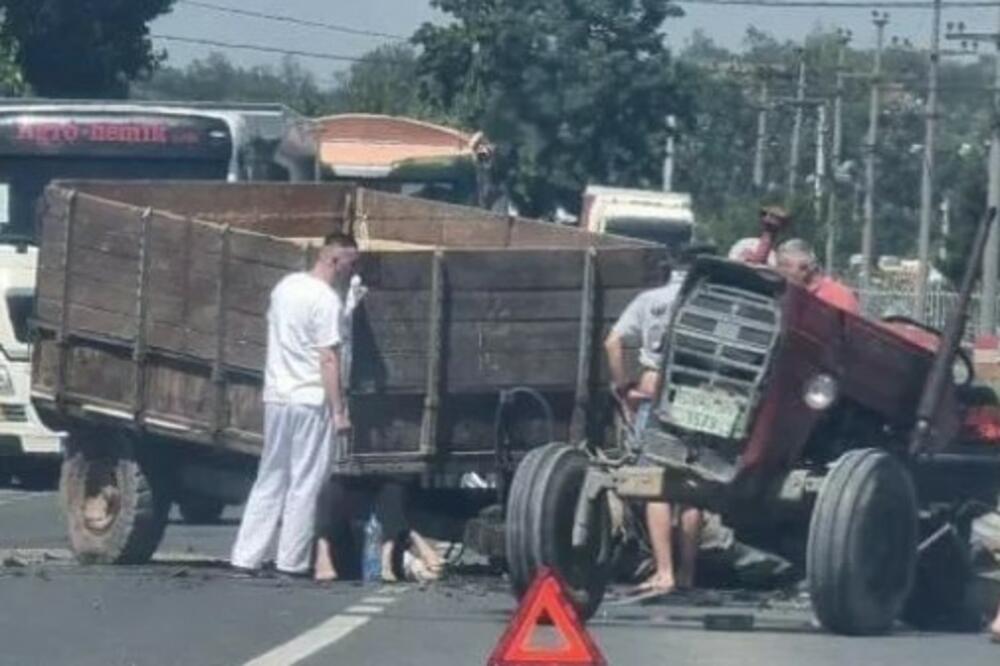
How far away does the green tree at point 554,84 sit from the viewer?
43.7 meters

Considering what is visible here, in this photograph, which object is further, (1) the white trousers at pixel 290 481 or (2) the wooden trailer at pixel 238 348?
(2) the wooden trailer at pixel 238 348

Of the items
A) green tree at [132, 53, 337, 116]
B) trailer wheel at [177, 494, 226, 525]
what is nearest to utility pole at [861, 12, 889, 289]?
green tree at [132, 53, 337, 116]

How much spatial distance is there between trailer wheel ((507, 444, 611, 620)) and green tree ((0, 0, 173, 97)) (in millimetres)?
34019

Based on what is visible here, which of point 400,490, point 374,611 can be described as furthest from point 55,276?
point 374,611

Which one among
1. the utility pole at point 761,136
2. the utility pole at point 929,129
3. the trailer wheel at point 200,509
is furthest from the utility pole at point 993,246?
the trailer wheel at point 200,509

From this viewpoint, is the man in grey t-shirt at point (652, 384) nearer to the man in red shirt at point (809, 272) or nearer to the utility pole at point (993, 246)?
the man in red shirt at point (809, 272)

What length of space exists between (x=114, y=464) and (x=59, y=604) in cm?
309

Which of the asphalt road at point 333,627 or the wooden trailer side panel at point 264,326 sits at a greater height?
the wooden trailer side panel at point 264,326

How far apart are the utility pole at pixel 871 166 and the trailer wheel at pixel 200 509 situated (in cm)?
4362

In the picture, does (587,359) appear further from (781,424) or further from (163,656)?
(163,656)

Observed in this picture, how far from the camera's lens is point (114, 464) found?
18.7 m

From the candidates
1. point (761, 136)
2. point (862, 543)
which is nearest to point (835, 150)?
point (761, 136)

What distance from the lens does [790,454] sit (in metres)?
15.3

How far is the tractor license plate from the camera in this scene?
15.1 metres
